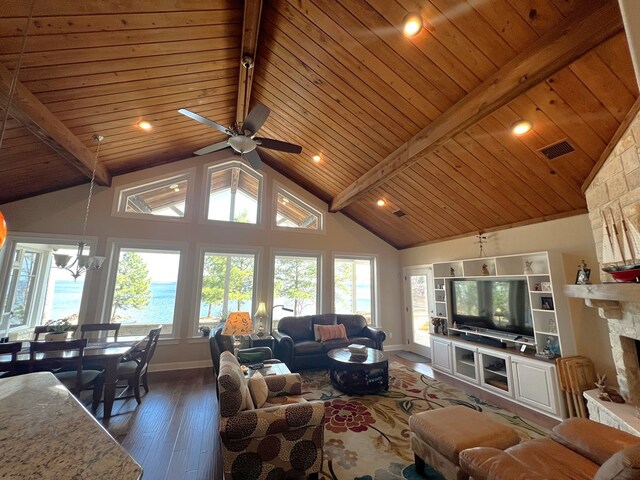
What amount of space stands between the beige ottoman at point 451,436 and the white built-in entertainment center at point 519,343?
1.80m

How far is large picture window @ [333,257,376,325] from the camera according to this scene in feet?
21.0

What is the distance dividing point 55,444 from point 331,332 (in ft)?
14.8

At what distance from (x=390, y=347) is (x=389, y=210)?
3347 millimetres

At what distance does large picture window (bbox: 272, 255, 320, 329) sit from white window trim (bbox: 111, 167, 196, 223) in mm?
2083

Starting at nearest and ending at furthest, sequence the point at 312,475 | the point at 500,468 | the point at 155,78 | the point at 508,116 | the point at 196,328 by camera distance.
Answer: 1. the point at 500,468
2. the point at 312,475
3. the point at 508,116
4. the point at 155,78
5. the point at 196,328

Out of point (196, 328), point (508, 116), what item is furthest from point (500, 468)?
point (196, 328)

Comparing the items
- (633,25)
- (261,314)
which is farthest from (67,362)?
(633,25)

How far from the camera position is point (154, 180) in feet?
17.6

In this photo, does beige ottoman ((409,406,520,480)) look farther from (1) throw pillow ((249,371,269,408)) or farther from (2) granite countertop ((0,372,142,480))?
(2) granite countertop ((0,372,142,480))

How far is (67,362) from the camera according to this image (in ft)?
9.23

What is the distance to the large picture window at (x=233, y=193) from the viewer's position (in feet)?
19.0

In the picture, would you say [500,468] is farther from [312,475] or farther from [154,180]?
[154,180]

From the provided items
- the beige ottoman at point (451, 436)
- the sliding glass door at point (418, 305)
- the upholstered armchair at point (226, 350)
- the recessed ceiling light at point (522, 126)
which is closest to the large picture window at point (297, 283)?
the upholstered armchair at point (226, 350)

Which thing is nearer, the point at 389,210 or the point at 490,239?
the point at 490,239
